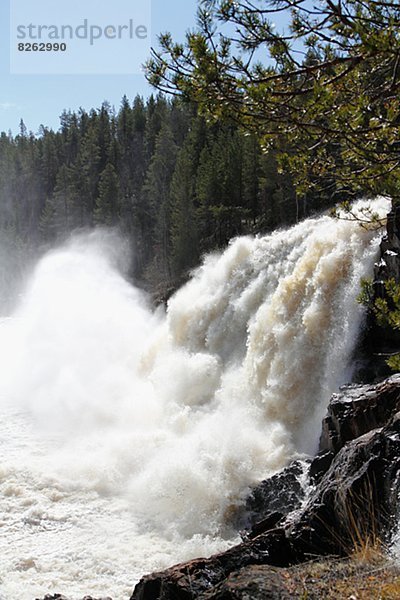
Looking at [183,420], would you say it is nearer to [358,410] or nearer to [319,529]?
[358,410]

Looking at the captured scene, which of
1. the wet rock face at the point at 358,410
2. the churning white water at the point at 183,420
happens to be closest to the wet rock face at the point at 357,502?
the wet rock face at the point at 358,410

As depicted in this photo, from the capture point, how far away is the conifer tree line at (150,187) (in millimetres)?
38438

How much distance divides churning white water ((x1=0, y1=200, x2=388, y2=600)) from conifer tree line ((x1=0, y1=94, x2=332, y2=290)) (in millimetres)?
4276

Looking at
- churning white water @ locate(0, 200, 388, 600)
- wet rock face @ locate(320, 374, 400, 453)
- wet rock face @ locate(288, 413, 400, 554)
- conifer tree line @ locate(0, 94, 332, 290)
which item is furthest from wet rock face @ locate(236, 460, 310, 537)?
conifer tree line @ locate(0, 94, 332, 290)

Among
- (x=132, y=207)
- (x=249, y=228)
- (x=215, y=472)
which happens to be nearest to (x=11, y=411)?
(x=215, y=472)

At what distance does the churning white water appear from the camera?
9.57 meters

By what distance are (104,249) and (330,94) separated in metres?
51.4

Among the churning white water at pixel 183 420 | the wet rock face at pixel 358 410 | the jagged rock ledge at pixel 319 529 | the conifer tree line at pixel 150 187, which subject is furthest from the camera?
the conifer tree line at pixel 150 187

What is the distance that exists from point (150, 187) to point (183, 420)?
4496 centimetres

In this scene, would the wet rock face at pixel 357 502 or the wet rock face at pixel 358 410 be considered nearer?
the wet rock face at pixel 357 502

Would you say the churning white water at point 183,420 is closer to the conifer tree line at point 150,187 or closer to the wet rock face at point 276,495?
the wet rock face at point 276,495

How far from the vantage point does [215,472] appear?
36.3 ft

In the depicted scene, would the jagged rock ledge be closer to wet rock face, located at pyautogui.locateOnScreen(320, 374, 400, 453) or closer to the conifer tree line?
wet rock face, located at pyautogui.locateOnScreen(320, 374, 400, 453)

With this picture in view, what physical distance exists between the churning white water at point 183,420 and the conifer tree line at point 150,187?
428cm
